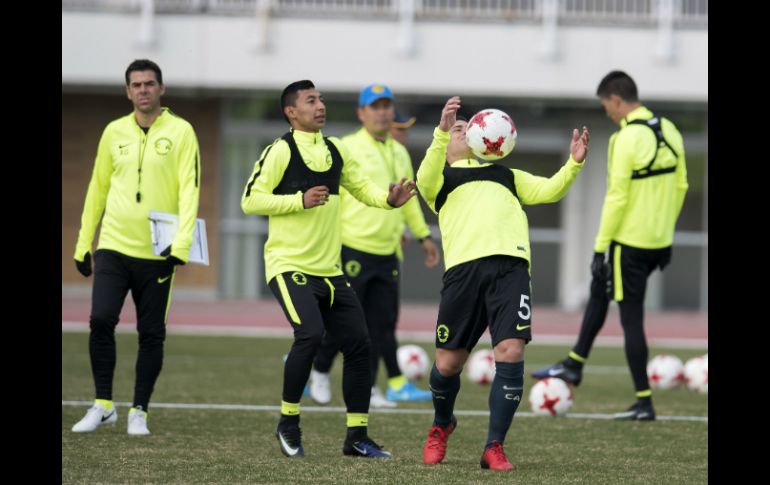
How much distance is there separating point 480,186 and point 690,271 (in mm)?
18311

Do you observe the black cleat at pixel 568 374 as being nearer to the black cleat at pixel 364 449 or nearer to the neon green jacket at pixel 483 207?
the black cleat at pixel 364 449

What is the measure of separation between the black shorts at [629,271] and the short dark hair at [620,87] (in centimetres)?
108

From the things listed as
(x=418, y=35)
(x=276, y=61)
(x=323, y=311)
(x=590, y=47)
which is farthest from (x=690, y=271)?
(x=323, y=311)

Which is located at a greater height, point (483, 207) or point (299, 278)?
point (483, 207)

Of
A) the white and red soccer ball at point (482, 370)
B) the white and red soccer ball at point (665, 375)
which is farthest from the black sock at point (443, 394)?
the white and red soccer ball at point (665, 375)

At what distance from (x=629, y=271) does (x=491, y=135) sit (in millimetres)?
2868

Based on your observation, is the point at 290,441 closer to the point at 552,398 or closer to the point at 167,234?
the point at 167,234

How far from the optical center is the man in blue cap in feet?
33.6

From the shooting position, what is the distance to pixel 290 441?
738cm

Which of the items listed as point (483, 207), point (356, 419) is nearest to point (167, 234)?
point (356, 419)

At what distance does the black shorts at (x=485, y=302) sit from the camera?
273 inches

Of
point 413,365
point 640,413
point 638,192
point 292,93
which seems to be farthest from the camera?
point 413,365

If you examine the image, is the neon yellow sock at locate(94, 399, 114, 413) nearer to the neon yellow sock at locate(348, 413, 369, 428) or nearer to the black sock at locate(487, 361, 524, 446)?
the neon yellow sock at locate(348, 413, 369, 428)
